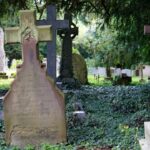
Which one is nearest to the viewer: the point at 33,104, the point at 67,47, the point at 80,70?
the point at 33,104

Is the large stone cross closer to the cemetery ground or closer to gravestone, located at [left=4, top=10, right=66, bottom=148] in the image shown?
gravestone, located at [left=4, top=10, right=66, bottom=148]

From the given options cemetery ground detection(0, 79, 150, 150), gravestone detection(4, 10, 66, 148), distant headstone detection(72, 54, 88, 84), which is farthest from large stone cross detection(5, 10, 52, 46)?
distant headstone detection(72, 54, 88, 84)

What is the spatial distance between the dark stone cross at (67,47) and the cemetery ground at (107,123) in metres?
3.71

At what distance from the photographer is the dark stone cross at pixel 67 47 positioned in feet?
49.8

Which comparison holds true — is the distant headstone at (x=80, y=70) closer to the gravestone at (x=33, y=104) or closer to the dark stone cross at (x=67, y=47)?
the dark stone cross at (x=67, y=47)

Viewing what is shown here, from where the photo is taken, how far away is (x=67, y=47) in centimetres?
1530

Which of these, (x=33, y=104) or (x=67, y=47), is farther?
(x=67, y=47)

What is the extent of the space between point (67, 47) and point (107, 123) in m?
7.86

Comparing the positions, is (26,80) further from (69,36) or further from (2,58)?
→ (2,58)

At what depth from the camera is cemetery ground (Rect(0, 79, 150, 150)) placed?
611 centimetres


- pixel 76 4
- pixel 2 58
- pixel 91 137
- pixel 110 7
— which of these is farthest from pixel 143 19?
pixel 2 58

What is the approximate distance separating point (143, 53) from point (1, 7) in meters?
7.80

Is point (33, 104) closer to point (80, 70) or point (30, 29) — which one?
point (30, 29)

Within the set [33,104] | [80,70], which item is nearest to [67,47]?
[80,70]
